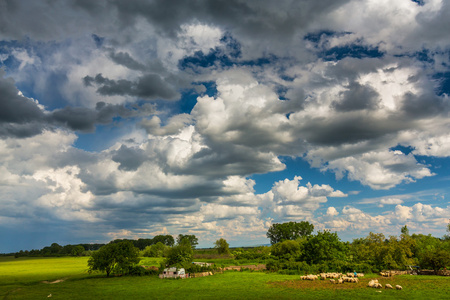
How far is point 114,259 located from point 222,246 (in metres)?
97.8

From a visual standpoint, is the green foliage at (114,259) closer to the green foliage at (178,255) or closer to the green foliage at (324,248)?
the green foliage at (178,255)

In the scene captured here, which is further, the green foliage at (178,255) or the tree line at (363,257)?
the green foliage at (178,255)

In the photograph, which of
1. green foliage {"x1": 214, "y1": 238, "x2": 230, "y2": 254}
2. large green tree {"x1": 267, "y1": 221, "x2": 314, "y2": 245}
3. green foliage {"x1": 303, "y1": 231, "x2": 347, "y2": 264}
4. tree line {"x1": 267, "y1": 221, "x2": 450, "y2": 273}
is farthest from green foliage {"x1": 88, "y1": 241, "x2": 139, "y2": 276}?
large green tree {"x1": 267, "y1": 221, "x2": 314, "y2": 245}

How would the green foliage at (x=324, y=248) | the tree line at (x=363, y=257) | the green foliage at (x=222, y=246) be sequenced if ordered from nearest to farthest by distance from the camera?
the tree line at (x=363, y=257) < the green foliage at (x=324, y=248) < the green foliage at (x=222, y=246)

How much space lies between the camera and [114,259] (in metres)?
77.3

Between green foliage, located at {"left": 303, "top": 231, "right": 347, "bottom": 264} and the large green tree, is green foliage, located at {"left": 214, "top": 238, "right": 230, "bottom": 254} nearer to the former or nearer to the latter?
the large green tree

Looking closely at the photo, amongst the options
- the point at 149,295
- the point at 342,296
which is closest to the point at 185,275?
the point at 149,295

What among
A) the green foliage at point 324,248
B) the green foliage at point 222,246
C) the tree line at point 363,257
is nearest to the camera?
the tree line at point 363,257

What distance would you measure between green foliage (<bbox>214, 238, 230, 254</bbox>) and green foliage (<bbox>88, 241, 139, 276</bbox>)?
304 ft

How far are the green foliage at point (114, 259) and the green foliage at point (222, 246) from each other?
92792mm

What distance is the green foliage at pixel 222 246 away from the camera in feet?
544

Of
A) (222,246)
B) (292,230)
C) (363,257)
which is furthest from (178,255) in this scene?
(292,230)

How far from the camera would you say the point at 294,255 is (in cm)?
9288

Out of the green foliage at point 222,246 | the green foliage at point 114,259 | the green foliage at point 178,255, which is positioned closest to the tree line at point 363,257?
the green foliage at point 178,255
